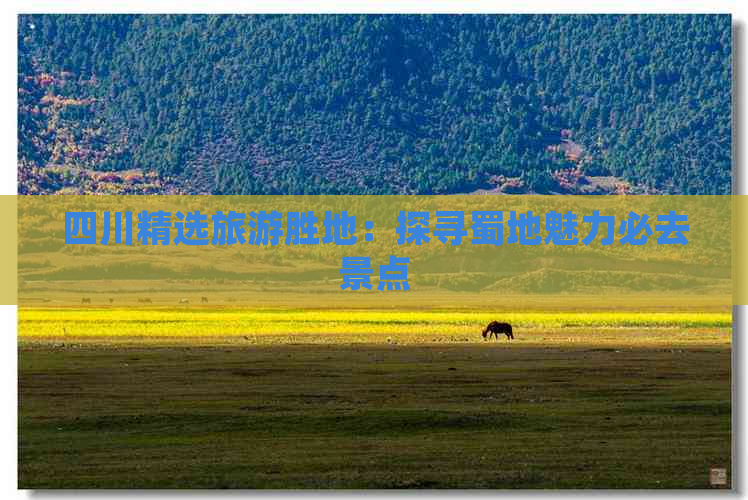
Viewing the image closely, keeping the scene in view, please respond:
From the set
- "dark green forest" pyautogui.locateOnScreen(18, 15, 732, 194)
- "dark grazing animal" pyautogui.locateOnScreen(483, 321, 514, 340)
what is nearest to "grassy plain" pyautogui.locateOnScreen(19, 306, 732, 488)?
"dark grazing animal" pyautogui.locateOnScreen(483, 321, 514, 340)

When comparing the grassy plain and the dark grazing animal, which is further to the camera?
the dark grazing animal

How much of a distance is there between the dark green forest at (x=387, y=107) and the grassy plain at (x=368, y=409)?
26.4m

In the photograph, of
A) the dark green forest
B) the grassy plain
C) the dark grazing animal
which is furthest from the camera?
the dark green forest

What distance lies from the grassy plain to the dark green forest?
26361 mm

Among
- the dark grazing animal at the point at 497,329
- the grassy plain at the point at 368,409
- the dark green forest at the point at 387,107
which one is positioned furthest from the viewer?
the dark green forest at the point at 387,107

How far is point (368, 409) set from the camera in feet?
136

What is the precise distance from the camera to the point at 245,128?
108 meters

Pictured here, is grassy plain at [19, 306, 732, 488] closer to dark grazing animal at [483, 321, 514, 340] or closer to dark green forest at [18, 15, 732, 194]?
dark grazing animal at [483, 321, 514, 340]

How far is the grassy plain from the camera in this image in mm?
31688

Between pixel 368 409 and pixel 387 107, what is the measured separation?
7397 centimetres

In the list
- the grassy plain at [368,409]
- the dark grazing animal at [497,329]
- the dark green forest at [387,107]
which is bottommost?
the grassy plain at [368,409]

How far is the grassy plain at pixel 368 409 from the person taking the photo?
104ft

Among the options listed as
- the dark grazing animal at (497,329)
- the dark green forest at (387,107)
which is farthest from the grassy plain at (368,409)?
the dark green forest at (387,107)

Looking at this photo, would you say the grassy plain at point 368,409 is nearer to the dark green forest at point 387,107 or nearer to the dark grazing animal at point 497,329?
the dark grazing animal at point 497,329
